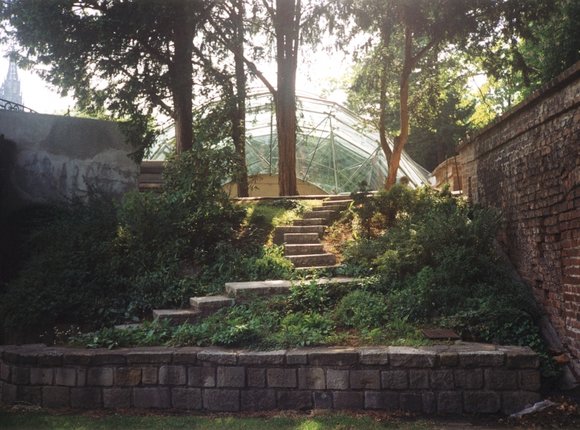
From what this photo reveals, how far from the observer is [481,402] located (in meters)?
4.96

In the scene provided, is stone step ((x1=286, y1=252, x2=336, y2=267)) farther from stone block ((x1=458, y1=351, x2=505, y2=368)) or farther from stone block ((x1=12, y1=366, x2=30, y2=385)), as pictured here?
stone block ((x1=12, y1=366, x2=30, y2=385))

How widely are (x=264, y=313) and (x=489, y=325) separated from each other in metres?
2.54

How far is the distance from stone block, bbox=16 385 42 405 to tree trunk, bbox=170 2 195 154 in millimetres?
6734

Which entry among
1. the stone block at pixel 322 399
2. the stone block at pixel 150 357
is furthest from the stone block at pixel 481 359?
the stone block at pixel 150 357

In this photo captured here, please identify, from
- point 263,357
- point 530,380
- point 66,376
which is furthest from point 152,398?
point 530,380

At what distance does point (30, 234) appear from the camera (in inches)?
367

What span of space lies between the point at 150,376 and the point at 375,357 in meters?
2.25

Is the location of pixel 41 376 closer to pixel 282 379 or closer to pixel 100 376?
pixel 100 376

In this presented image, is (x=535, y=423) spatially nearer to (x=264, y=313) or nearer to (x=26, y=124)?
(x=264, y=313)

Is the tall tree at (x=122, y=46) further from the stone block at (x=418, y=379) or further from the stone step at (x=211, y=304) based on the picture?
the stone block at (x=418, y=379)

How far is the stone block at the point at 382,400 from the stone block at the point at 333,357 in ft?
1.12

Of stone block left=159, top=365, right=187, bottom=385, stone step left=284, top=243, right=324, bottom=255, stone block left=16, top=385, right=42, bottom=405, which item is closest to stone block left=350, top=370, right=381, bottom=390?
stone block left=159, top=365, right=187, bottom=385

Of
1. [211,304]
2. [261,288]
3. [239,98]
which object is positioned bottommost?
[211,304]

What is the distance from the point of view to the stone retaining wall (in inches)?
196
